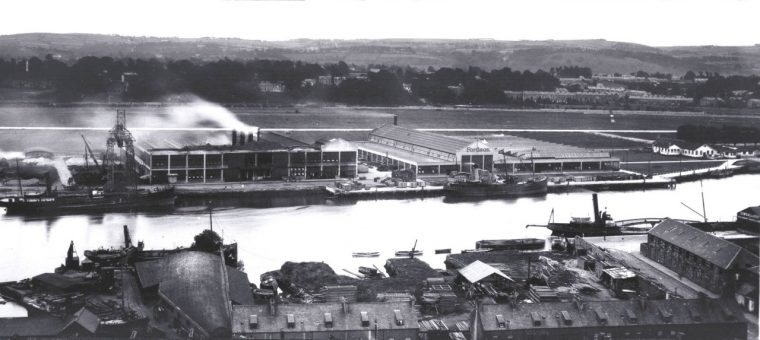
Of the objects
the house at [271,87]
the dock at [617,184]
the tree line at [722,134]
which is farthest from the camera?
the house at [271,87]

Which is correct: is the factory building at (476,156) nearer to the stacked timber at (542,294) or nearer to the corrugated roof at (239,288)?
the stacked timber at (542,294)

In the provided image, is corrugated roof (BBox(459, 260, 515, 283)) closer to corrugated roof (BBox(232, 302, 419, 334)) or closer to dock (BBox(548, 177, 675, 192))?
corrugated roof (BBox(232, 302, 419, 334))

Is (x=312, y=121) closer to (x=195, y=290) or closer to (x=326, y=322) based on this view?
(x=195, y=290)

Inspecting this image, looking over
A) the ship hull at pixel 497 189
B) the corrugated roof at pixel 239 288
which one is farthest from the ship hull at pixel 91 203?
the corrugated roof at pixel 239 288

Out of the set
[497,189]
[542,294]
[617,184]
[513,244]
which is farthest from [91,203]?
[617,184]

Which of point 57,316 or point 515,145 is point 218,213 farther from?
point 515,145

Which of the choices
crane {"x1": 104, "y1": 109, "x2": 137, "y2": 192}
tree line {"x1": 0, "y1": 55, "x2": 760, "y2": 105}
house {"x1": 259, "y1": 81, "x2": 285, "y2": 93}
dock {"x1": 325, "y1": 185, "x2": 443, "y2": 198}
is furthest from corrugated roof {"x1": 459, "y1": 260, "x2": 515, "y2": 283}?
house {"x1": 259, "y1": 81, "x2": 285, "y2": 93}
